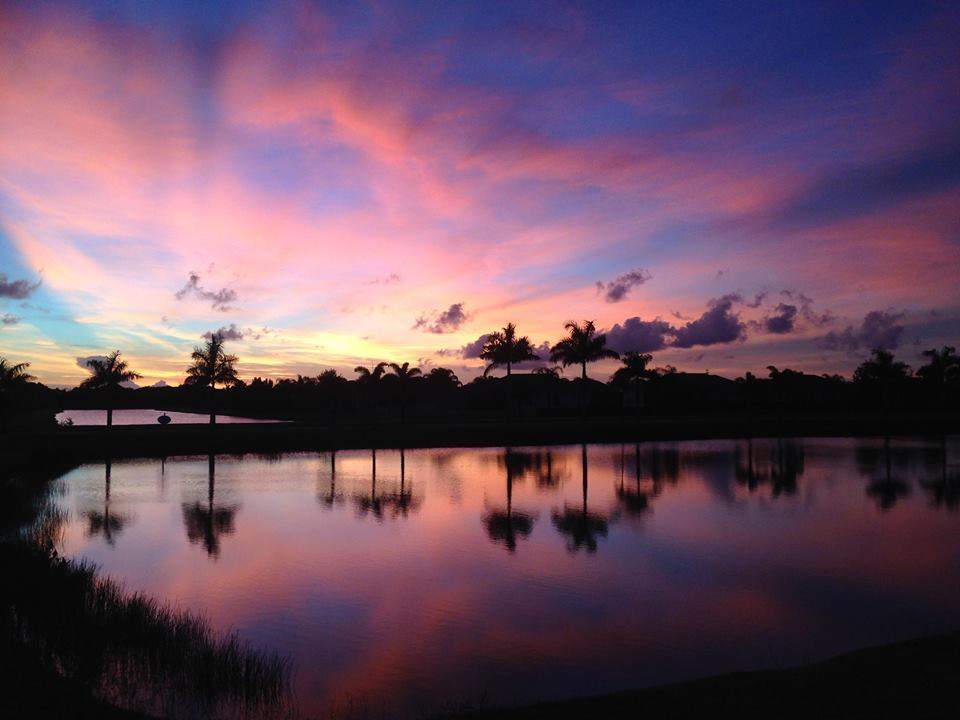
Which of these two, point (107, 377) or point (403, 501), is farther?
point (107, 377)

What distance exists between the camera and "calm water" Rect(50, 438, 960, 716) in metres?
12.0

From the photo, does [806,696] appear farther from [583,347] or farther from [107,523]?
[583,347]

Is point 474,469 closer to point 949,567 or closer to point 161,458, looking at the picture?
point 161,458

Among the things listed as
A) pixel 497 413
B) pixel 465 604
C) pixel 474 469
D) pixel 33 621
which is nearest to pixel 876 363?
pixel 497 413

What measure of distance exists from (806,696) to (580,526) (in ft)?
50.7

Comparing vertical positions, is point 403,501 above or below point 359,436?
below

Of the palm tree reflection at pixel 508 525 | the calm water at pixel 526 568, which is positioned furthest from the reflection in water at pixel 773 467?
the palm tree reflection at pixel 508 525

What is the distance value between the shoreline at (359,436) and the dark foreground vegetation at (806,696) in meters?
38.6

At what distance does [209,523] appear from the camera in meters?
24.9

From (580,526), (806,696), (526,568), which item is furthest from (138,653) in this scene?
(580,526)

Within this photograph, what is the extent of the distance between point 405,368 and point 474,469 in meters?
49.5

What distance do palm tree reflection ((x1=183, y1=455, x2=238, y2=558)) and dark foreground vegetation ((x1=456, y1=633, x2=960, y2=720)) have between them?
563 inches

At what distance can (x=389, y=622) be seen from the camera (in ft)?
46.2

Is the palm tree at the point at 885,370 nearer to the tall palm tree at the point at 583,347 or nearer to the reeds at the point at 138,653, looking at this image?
the tall palm tree at the point at 583,347
